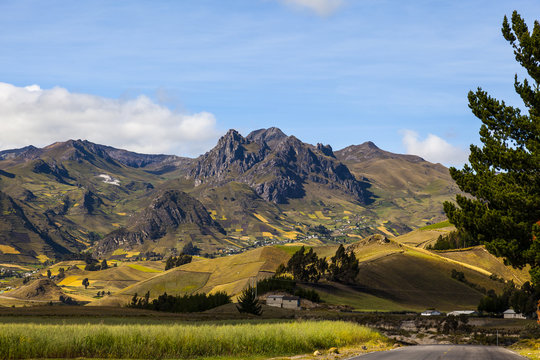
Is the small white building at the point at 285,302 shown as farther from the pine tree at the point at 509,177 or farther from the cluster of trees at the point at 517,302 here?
the pine tree at the point at 509,177

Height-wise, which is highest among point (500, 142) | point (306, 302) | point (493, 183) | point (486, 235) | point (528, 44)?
point (528, 44)

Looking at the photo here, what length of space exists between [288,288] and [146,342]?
138019mm

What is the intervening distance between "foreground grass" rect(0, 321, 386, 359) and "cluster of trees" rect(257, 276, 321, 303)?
122 meters

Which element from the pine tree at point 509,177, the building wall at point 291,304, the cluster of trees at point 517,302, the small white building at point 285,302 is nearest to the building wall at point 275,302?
the small white building at point 285,302

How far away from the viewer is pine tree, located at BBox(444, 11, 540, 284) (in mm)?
48219

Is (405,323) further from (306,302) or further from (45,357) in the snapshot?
(45,357)

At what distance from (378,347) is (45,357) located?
1290 inches

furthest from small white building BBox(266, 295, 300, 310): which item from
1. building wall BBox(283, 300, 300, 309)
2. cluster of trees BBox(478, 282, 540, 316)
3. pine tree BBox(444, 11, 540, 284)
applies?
pine tree BBox(444, 11, 540, 284)

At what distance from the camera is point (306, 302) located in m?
161

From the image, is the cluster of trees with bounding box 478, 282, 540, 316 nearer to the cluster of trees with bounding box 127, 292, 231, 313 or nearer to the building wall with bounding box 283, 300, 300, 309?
the building wall with bounding box 283, 300, 300, 309

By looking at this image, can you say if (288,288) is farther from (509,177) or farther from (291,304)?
(509,177)

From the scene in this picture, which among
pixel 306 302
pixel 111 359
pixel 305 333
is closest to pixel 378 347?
pixel 305 333

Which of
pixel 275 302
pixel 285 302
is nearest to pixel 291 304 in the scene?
pixel 285 302

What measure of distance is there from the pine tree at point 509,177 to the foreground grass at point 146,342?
713 inches
